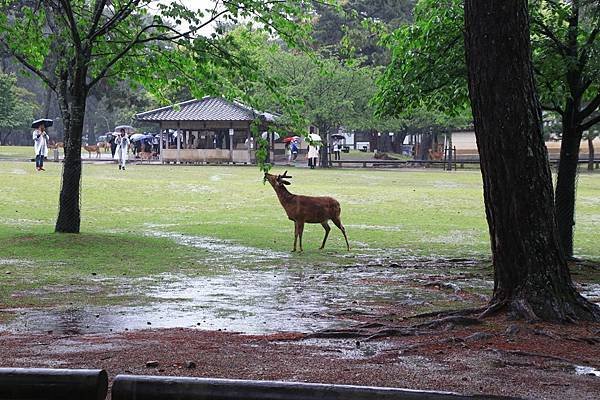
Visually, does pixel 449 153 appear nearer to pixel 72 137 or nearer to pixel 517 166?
pixel 72 137

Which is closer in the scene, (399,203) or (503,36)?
(503,36)

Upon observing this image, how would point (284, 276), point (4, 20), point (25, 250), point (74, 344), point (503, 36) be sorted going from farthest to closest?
point (4, 20) < point (25, 250) < point (284, 276) < point (503, 36) < point (74, 344)

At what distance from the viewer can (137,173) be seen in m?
35.0

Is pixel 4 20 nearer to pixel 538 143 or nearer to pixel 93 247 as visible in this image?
pixel 93 247

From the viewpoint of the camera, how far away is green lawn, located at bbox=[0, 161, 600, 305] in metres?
11.9

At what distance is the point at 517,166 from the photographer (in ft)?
22.5

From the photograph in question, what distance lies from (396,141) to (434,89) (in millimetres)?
50912

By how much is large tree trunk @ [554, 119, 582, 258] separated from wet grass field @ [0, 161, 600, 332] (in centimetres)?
116

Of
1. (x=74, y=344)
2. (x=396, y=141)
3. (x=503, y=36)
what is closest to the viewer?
(x=74, y=344)

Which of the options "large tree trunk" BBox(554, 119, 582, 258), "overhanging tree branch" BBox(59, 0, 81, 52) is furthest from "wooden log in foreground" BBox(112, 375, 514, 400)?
"overhanging tree branch" BBox(59, 0, 81, 52)

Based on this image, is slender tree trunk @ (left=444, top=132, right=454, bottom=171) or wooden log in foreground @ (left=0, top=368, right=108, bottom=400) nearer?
wooden log in foreground @ (left=0, top=368, right=108, bottom=400)

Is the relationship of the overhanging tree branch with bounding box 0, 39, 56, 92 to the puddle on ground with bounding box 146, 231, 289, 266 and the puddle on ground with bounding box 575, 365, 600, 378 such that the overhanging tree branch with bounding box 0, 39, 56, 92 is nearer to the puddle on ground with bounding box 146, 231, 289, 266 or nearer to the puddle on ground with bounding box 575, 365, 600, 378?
the puddle on ground with bounding box 146, 231, 289, 266

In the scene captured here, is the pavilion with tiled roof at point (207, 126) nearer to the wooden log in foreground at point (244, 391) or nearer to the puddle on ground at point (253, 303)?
the puddle on ground at point (253, 303)

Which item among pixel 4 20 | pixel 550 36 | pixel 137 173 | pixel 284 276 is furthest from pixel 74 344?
pixel 137 173
